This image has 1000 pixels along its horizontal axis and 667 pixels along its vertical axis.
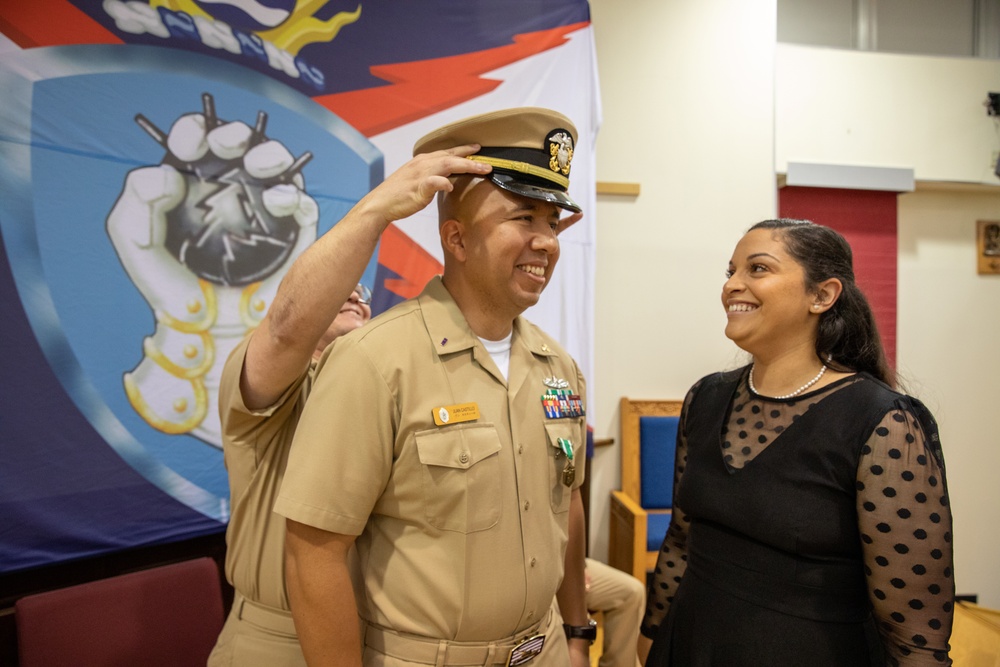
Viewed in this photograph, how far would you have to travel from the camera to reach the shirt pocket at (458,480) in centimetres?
112

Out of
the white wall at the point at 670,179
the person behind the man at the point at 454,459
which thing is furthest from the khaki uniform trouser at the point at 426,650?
the white wall at the point at 670,179

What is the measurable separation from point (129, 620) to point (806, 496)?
1.91 m

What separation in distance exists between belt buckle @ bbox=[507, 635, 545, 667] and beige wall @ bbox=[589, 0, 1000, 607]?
93.4 inches

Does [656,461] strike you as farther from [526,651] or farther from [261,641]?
[261,641]

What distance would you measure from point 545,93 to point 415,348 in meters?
2.15

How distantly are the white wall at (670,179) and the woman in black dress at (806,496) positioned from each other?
6.91 feet

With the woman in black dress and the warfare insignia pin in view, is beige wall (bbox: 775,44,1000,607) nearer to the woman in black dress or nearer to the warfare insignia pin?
the woman in black dress

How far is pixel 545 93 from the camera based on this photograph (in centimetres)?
295

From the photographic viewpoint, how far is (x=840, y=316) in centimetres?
137

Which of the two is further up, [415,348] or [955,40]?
[955,40]

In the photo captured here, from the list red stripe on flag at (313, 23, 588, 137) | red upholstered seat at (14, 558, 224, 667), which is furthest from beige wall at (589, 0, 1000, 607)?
red upholstered seat at (14, 558, 224, 667)

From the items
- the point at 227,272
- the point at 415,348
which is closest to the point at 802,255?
the point at 415,348

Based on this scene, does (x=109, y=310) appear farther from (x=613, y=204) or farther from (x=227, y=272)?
(x=613, y=204)

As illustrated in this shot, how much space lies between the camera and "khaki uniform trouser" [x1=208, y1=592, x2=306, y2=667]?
1.31 meters
